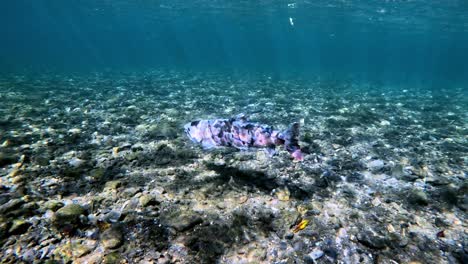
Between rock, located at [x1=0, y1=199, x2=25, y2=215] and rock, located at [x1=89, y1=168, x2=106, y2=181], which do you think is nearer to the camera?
rock, located at [x1=0, y1=199, x2=25, y2=215]

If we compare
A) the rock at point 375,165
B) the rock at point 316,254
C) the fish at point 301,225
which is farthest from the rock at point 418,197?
the rock at point 316,254

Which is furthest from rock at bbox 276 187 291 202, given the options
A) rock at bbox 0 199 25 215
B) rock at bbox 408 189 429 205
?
rock at bbox 0 199 25 215

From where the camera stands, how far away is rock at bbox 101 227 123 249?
12.9 feet

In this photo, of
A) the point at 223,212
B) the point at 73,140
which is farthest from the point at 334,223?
the point at 73,140

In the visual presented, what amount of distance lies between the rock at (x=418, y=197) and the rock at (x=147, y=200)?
520cm

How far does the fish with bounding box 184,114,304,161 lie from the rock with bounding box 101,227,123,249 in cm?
226

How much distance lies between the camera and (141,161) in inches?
265

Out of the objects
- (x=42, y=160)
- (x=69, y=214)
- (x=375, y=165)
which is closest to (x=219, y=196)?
(x=69, y=214)

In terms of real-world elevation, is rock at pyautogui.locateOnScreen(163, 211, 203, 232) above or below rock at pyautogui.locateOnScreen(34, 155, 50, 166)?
below

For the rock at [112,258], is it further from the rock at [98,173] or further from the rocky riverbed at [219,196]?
the rock at [98,173]

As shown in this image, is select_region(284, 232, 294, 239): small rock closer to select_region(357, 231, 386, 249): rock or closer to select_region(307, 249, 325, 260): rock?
select_region(307, 249, 325, 260): rock

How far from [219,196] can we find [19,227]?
322 centimetres

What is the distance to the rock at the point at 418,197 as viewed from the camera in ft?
18.6

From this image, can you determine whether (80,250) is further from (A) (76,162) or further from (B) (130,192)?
(A) (76,162)
